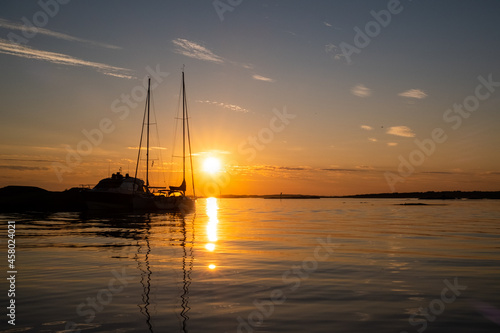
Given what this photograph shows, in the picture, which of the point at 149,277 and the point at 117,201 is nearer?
the point at 149,277

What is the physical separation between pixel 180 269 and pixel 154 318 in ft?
23.5

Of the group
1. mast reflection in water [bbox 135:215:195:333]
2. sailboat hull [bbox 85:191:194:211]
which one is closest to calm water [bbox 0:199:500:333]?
mast reflection in water [bbox 135:215:195:333]

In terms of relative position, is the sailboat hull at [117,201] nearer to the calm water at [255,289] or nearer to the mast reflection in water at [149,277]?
the mast reflection in water at [149,277]

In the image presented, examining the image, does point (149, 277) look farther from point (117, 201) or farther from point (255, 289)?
point (117, 201)

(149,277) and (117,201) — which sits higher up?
(117,201)

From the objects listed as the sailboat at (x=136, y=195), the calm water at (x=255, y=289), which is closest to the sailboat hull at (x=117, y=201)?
the sailboat at (x=136, y=195)

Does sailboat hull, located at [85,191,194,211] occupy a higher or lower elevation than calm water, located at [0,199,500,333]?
higher

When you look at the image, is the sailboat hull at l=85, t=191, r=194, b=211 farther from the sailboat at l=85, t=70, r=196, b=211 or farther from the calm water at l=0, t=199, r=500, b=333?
the calm water at l=0, t=199, r=500, b=333

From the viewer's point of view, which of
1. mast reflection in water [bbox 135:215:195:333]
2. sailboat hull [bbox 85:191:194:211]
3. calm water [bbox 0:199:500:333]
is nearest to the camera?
calm water [bbox 0:199:500:333]

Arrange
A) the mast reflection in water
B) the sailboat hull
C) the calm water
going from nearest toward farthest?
the calm water, the mast reflection in water, the sailboat hull

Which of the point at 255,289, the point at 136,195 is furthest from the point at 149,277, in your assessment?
the point at 136,195

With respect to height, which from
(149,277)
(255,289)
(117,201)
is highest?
(117,201)

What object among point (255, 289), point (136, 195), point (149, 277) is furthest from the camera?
point (136, 195)

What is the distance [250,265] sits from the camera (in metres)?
18.6
